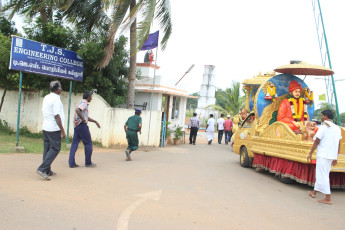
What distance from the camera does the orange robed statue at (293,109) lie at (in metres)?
8.28

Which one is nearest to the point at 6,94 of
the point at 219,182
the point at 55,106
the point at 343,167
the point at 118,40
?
the point at 118,40

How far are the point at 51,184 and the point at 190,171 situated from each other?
3.59 meters

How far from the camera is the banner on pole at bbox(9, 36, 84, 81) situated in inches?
331

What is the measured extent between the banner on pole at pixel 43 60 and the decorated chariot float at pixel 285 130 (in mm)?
5957

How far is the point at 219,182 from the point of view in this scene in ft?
22.4

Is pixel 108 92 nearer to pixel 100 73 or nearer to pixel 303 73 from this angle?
pixel 100 73

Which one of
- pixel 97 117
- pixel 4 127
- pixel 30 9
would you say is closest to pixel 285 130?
pixel 97 117

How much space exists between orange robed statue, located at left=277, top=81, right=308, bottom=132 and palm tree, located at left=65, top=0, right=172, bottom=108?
16.1 feet

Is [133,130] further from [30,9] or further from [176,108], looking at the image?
[176,108]

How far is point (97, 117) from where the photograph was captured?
11.7 meters

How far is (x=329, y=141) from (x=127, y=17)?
757 cm

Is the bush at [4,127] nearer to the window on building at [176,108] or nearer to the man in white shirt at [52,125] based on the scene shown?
the man in white shirt at [52,125]

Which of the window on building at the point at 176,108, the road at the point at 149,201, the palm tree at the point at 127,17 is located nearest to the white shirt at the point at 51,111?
the road at the point at 149,201

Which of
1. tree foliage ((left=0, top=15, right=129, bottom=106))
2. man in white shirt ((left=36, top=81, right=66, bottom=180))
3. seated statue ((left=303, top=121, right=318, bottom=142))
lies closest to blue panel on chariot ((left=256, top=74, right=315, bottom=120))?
seated statue ((left=303, top=121, right=318, bottom=142))
